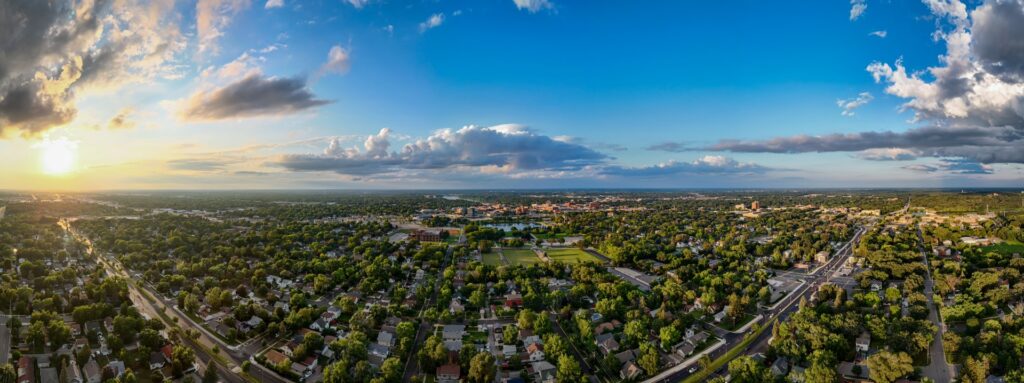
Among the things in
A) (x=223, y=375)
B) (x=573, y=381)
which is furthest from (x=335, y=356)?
(x=573, y=381)

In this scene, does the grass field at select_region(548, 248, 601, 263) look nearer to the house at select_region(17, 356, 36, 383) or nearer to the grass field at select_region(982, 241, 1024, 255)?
the house at select_region(17, 356, 36, 383)

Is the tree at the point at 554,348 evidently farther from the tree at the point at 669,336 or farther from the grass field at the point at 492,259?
the grass field at the point at 492,259

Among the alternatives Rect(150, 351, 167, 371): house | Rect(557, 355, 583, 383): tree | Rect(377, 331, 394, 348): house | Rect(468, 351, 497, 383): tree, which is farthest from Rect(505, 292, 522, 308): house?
Rect(150, 351, 167, 371): house

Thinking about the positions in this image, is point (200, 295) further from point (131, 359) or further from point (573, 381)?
point (573, 381)

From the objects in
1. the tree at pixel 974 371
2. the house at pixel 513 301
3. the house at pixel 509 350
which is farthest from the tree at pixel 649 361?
the tree at pixel 974 371

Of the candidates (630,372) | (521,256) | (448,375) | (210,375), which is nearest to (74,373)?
(210,375)

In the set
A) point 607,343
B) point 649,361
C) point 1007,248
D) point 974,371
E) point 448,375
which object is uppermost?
point 1007,248

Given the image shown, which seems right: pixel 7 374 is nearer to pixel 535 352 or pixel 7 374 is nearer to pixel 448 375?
pixel 448 375
